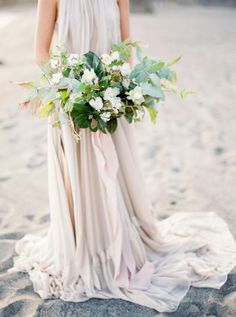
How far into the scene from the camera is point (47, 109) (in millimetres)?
2381

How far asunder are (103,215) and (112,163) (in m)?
0.33

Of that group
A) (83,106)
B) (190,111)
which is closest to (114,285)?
(83,106)

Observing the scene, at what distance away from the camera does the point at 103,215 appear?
270cm

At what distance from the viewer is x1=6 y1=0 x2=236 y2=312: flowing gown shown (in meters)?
2.44

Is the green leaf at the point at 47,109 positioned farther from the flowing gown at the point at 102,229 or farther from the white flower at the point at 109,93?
the white flower at the point at 109,93

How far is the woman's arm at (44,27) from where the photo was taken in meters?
2.32

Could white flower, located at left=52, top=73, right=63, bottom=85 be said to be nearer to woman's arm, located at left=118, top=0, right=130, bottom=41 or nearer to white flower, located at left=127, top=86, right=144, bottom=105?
white flower, located at left=127, top=86, right=144, bottom=105

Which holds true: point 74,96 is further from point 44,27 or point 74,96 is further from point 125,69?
point 44,27

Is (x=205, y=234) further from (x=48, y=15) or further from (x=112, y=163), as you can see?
(x=48, y=15)

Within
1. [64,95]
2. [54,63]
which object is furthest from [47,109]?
[54,63]

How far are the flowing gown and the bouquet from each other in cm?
12

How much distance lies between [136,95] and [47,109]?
17.7 inches

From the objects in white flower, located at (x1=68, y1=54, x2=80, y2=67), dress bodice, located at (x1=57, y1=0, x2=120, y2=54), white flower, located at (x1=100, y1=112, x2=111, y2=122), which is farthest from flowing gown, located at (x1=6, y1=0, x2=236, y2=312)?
white flower, located at (x1=100, y1=112, x2=111, y2=122)

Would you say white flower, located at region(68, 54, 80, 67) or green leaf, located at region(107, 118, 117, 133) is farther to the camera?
green leaf, located at region(107, 118, 117, 133)
